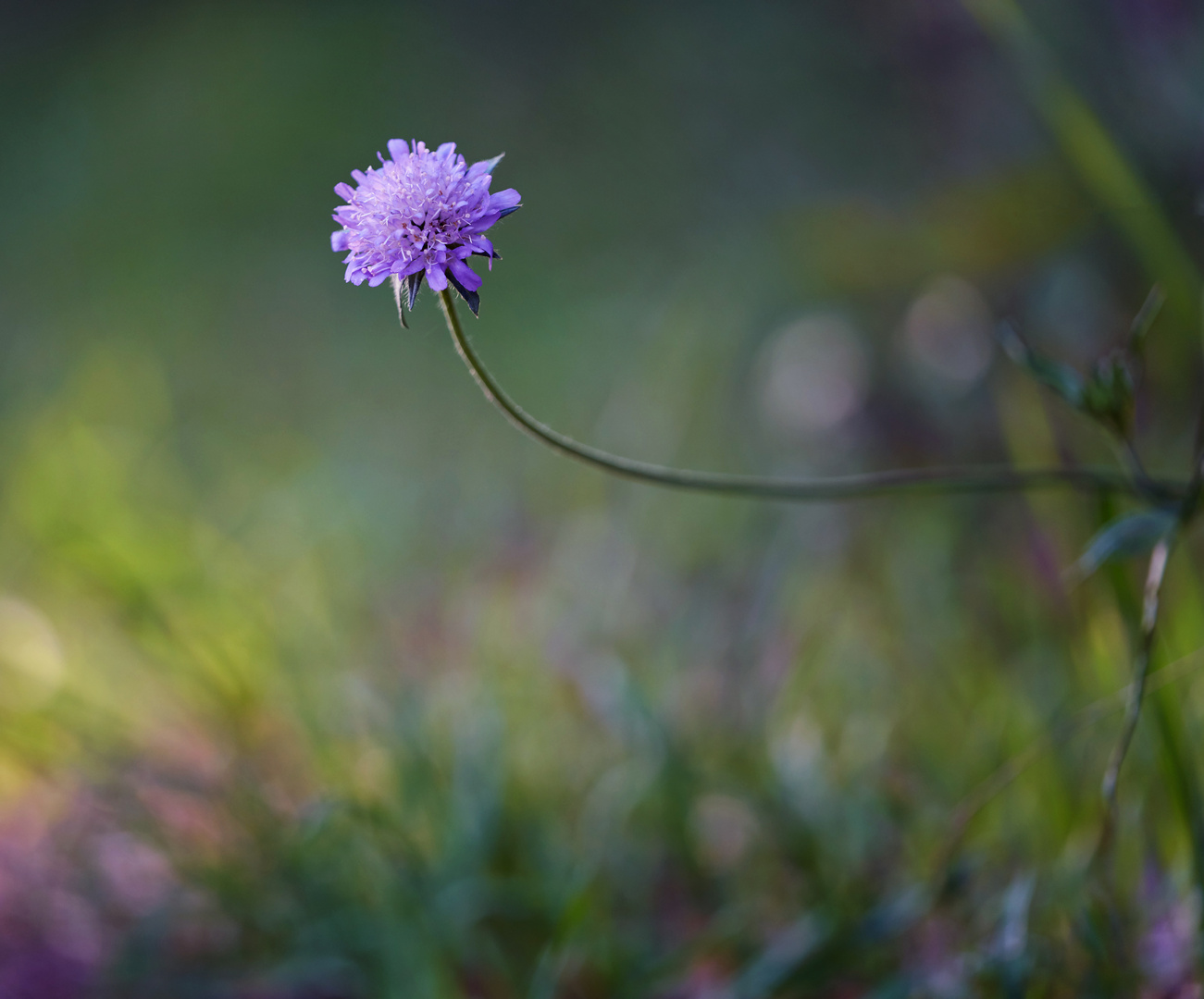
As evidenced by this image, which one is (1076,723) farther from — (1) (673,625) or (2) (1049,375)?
(1) (673,625)

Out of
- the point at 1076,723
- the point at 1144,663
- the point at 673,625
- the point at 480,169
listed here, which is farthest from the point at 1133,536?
the point at 673,625

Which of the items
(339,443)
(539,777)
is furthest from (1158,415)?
(339,443)

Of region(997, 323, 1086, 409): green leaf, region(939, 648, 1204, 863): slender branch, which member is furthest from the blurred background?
region(997, 323, 1086, 409): green leaf

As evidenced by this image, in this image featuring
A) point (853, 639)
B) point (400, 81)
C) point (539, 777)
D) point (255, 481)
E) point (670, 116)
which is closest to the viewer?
point (539, 777)

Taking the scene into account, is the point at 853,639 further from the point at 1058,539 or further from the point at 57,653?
the point at 57,653

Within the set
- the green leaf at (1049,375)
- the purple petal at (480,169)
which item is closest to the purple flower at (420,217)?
the purple petal at (480,169)
